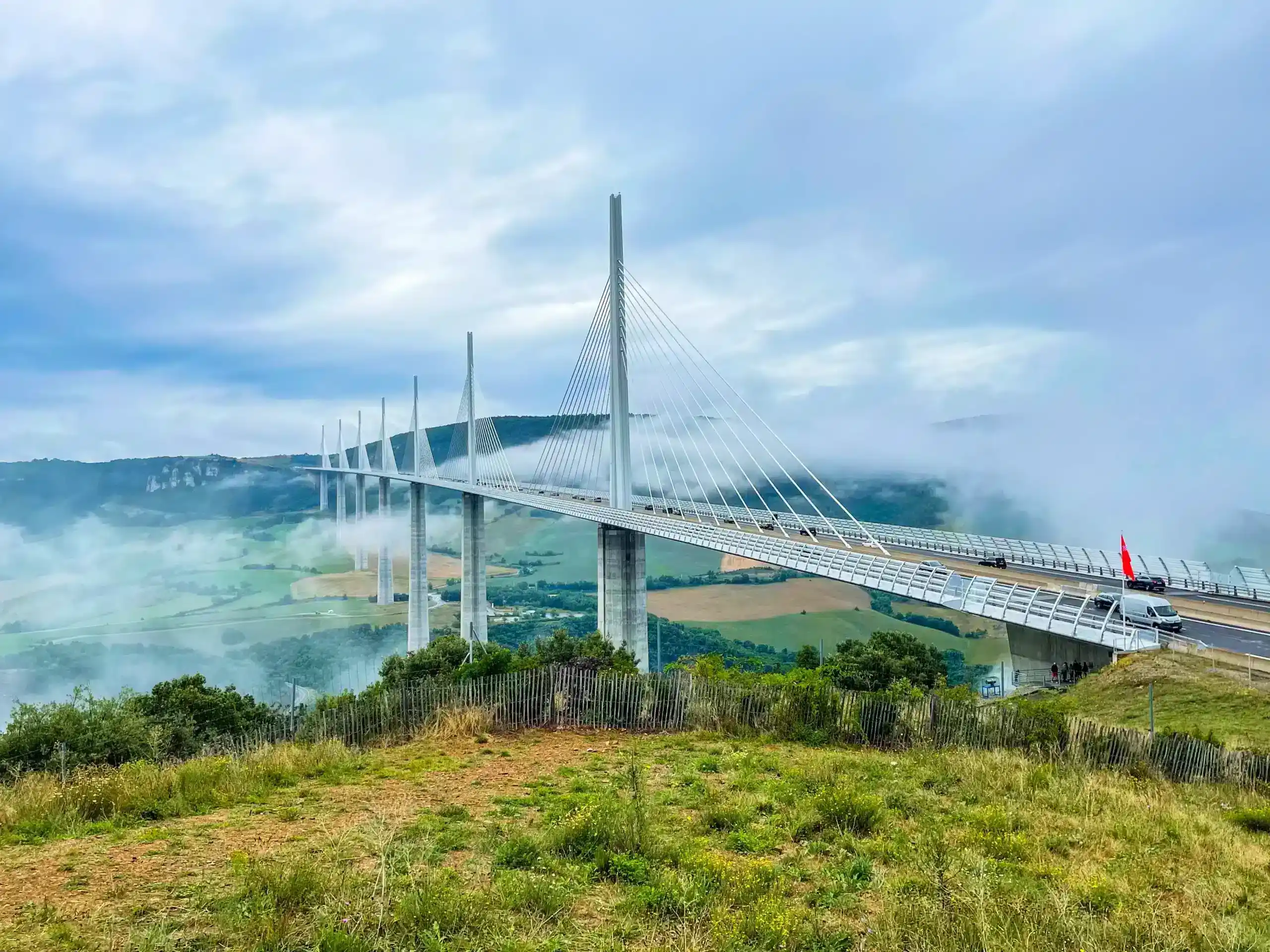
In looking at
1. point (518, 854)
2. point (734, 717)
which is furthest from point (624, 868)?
point (734, 717)

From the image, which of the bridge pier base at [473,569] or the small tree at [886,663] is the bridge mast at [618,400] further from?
the bridge pier base at [473,569]

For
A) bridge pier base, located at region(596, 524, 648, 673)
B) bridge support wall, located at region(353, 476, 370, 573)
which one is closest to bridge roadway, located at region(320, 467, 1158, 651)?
bridge pier base, located at region(596, 524, 648, 673)

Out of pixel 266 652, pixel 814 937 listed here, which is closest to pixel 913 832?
pixel 814 937

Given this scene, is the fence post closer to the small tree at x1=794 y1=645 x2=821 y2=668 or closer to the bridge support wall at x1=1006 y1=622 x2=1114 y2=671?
the bridge support wall at x1=1006 y1=622 x2=1114 y2=671

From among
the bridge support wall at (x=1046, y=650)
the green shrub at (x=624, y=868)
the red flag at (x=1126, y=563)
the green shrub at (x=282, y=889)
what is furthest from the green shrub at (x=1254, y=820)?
the red flag at (x=1126, y=563)

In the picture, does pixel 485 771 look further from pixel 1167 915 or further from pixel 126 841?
pixel 1167 915
